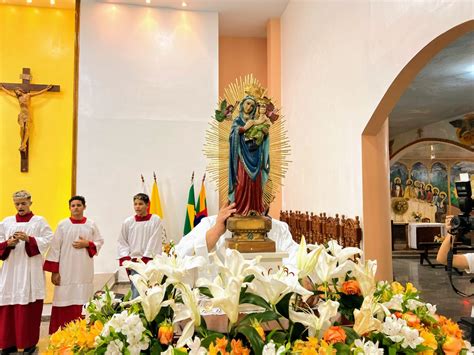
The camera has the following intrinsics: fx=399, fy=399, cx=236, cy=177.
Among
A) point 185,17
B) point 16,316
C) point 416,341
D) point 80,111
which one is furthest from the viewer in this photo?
point 185,17

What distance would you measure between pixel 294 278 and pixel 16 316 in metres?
4.02

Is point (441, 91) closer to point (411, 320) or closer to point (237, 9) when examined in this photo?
point (237, 9)

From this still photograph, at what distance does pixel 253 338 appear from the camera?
106 cm

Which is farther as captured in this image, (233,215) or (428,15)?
(428,15)

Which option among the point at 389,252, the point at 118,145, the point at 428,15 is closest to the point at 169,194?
the point at 118,145

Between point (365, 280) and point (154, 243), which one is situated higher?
point (365, 280)

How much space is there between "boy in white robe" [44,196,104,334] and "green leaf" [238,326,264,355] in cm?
395

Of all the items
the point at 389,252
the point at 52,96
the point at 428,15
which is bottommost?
the point at 389,252

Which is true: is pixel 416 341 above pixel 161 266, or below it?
below

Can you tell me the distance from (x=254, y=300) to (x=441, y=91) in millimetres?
9020

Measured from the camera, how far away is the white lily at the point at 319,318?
1093mm

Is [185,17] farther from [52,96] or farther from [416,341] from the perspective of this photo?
[416,341]

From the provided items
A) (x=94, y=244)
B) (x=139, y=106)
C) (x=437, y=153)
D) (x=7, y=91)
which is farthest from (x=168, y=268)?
(x=437, y=153)

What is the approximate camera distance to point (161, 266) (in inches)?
46.6
